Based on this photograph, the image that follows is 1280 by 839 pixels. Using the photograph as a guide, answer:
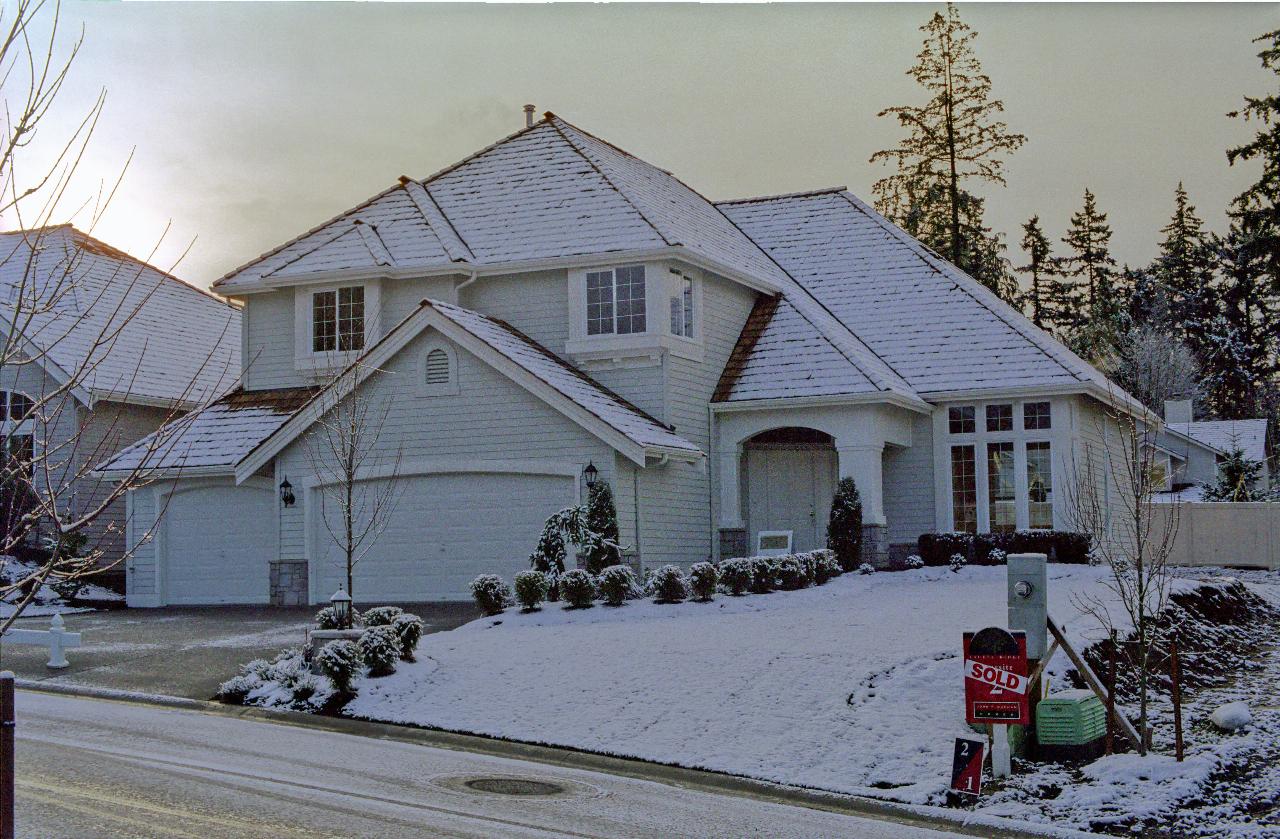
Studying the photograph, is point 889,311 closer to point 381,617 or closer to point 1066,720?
point 381,617

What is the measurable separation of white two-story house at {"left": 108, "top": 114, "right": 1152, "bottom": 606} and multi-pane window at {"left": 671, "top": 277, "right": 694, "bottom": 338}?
0.18 feet

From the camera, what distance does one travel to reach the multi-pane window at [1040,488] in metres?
25.7

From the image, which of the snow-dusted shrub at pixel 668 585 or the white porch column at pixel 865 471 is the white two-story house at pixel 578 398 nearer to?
the white porch column at pixel 865 471

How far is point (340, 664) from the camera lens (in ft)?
48.8

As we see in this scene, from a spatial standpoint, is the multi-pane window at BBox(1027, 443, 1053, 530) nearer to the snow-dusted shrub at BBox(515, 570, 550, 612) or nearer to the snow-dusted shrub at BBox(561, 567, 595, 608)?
the snow-dusted shrub at BBox(561, 567, 595, 608)

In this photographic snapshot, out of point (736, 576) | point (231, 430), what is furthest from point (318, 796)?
point (231, 430)

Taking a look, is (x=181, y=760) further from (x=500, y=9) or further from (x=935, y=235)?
(x=935, y=235)

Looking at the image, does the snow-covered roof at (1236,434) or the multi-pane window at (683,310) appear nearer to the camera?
the multi-pane window at (683,310)

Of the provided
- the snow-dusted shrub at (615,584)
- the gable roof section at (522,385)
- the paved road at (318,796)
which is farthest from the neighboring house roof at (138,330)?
the paved road at (318,796)

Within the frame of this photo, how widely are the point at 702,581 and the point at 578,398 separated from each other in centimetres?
405

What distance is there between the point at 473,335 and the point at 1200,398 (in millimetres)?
42425

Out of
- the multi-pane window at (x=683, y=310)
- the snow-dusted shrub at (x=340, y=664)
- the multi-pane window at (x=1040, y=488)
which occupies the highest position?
Answer: the multi-pane window at (x=683, y=310)

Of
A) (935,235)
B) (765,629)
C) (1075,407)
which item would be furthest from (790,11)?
(935,235)

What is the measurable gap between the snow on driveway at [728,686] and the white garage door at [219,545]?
768 cm
